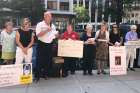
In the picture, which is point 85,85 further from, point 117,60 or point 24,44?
point 117,60

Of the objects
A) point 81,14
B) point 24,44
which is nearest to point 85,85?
point 24,44

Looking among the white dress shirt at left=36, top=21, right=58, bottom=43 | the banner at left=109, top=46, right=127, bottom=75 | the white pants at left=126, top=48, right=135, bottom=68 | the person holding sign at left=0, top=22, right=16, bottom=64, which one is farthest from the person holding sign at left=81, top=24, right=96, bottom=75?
the person holding sign at left=0, top=22, right=16, bottom=64

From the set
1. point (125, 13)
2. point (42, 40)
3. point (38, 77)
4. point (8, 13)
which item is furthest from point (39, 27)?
point (8, 13)

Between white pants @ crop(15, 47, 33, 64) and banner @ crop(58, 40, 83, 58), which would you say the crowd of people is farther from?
banner @ crop(58, 40, 83, 58)

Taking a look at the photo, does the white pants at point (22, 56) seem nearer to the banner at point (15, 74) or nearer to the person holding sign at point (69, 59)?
the banner at point (15, 74)

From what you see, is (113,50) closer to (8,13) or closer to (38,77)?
(38,77)

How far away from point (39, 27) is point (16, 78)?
169 cm

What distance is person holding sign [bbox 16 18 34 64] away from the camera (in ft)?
40.4

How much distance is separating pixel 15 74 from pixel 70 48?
242 cm

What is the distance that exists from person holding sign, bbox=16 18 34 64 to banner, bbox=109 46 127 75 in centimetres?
293

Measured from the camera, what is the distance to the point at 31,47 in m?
12.5

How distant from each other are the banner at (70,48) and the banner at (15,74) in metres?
1.73

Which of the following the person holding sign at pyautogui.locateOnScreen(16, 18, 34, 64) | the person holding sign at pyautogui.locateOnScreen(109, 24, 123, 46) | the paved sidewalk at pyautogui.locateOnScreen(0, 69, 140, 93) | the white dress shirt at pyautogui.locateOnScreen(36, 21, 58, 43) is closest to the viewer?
the paved sidewalk at pyautogui.locateOnScreen(0, 69, 140, 93)

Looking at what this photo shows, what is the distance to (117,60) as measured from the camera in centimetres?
1411
